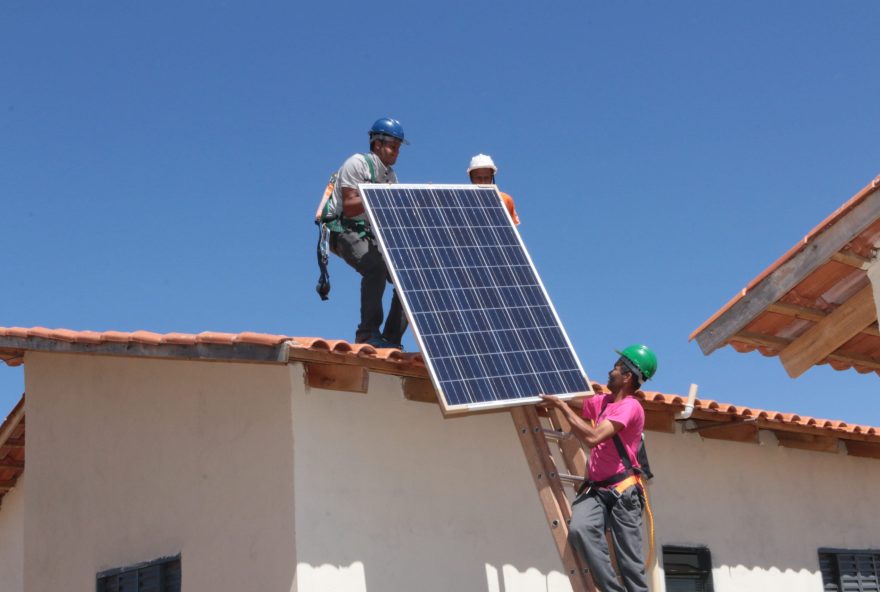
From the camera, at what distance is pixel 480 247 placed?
9211 millimetres

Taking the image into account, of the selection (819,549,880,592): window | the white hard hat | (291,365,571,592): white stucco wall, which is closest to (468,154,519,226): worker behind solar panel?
the white hard hat

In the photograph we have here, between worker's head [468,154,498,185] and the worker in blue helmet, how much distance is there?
0.93 metres

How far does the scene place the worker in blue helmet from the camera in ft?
32.0

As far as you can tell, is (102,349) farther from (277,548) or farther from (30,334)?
(277,548)

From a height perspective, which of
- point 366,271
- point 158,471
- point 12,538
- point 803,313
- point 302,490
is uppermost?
point 366,271

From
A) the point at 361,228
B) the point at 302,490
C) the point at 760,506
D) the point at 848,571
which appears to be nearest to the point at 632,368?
the point at 302,490

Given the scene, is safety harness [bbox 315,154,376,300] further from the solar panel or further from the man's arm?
the man's arm

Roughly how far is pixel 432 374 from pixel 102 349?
3403 mm

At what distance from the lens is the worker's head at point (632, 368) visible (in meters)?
8.26

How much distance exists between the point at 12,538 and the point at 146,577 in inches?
188

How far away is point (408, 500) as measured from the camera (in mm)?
9375

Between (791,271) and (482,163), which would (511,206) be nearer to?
(482,163)

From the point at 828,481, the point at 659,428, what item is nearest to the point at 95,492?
the point at 659,428

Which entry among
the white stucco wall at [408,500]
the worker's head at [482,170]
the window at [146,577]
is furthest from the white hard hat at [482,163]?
the window at [146,577]
